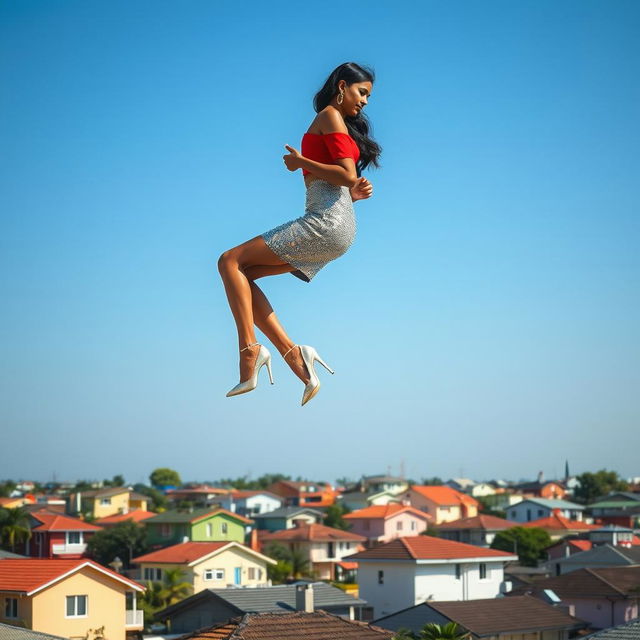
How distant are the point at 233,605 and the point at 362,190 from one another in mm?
36221

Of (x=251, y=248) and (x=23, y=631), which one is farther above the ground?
(x=251, y=248)

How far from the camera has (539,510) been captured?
110062 millimetres

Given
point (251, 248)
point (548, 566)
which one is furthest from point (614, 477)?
point (251, 248)

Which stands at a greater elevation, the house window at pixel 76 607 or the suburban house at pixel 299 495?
the house window at pixel 76 607

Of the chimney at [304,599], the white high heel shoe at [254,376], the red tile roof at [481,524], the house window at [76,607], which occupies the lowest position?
the red tile roof at [481,524]

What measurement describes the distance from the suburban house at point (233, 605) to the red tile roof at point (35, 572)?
3.36 m

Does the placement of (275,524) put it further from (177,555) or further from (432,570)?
(432,570)

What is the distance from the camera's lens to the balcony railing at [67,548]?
67.9m

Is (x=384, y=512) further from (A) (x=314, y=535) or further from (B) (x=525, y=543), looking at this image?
(B) (x=525, y=543)

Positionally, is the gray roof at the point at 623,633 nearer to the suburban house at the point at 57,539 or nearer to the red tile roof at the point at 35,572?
the red tile roof at the point at 35,572

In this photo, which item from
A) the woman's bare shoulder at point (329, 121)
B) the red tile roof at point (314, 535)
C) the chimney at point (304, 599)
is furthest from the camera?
the red tile roof at point (314, 535)

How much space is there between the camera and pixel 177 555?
199ft

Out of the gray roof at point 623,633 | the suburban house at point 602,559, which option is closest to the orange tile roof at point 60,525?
the suburban house at point 602,559

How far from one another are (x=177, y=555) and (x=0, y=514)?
59.1 feet
